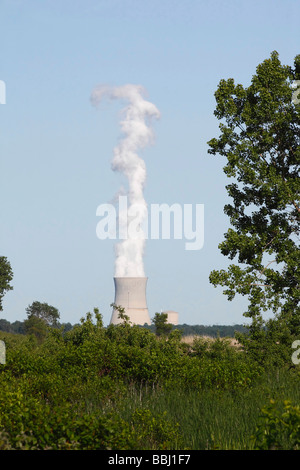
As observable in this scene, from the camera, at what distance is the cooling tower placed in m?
54.9

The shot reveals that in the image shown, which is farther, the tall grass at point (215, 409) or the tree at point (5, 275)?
the tree at point (5, 275)

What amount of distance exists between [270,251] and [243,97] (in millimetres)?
5189

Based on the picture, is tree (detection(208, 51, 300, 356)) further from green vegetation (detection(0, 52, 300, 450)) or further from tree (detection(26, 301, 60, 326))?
tree (detection(26, 301, 60, 326))

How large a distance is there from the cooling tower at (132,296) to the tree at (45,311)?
4144 centimetres

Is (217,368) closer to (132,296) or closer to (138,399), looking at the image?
(138,399)

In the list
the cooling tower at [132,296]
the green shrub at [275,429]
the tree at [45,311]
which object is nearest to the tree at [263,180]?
the green shrub at [275,429]

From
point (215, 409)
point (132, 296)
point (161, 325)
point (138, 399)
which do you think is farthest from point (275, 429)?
point (161, 325)

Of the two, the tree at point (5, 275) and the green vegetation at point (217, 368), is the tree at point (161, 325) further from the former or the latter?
the green vegetation at point (217, 368)

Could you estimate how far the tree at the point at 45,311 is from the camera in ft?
313

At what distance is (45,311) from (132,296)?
142ft

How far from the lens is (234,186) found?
2202cm

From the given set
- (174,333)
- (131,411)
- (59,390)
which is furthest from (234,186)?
(131,411)

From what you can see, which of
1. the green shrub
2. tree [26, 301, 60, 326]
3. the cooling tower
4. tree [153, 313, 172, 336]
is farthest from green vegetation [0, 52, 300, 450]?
tree [26, 301, 60, 326]
